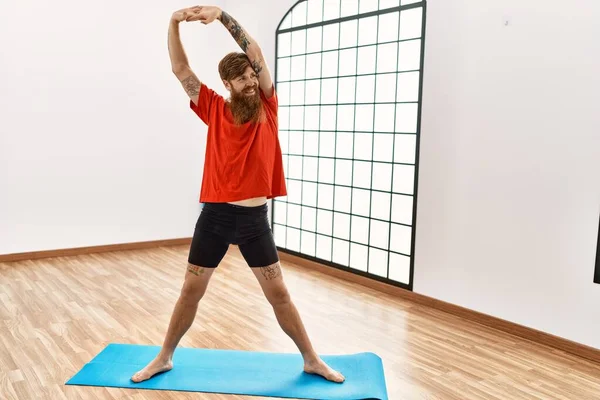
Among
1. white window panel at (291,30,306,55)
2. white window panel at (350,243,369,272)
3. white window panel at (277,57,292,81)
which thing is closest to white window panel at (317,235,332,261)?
white window panel at (350,243,369,272)

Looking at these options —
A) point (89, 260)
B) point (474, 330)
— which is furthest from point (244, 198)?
point (89, 260)

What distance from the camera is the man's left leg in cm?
237

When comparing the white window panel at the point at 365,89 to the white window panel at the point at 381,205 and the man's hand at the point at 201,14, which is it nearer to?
the white window panel at the point at 381,205

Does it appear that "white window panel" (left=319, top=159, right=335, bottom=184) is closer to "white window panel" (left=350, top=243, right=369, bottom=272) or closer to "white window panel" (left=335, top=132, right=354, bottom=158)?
"white window panel" (left=335, top=132, right=354, bottom=158)

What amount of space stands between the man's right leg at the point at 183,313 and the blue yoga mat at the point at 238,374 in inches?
1.7

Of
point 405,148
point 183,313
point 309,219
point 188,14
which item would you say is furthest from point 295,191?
point 188,14

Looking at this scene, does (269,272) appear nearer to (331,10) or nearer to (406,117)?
(406,117)

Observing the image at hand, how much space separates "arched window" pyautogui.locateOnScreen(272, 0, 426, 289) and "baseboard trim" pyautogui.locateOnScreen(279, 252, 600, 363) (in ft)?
0.23

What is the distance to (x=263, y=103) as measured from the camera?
2.32m

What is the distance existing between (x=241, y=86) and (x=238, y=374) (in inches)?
49.5

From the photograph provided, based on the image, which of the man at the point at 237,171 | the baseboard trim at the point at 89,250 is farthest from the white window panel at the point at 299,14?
the man at the point at 237,171

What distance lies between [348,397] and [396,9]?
2.78 meters

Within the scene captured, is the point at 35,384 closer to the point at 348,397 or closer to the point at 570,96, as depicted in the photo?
the point at 348,397

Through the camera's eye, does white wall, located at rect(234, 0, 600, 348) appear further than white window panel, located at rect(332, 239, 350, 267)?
No
